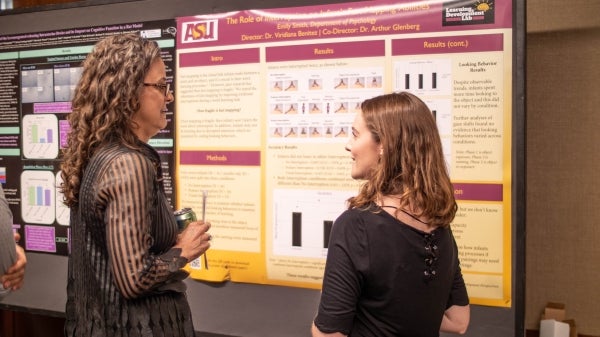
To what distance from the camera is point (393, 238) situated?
1.18 meters

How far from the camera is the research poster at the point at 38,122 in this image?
8.12 feet

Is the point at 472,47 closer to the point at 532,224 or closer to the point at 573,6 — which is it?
the point at 573,6

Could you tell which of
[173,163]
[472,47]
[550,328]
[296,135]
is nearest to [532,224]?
[550,328]

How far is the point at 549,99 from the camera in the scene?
85.2 inches

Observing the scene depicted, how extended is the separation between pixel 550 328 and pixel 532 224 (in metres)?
0.42

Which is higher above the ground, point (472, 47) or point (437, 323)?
point (472, 47)

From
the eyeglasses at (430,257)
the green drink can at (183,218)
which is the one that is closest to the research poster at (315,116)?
the green drink can at (183,218)

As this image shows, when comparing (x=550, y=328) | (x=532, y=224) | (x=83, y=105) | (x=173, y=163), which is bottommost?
(x=550, y=328)

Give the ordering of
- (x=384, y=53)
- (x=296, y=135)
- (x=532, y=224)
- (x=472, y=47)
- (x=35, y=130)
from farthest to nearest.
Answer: (x=35, y=130), (x=532, y=224), (x=296, y=135), (x=384, y=53), (x=472, y=47)

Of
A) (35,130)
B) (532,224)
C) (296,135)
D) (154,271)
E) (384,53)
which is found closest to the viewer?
(154,271)

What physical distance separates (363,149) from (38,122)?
1.90m

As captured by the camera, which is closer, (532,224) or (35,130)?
(532,224)

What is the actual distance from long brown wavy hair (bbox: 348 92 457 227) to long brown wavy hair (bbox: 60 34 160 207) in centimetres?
61

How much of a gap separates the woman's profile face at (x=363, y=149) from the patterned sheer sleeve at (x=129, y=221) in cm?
51
